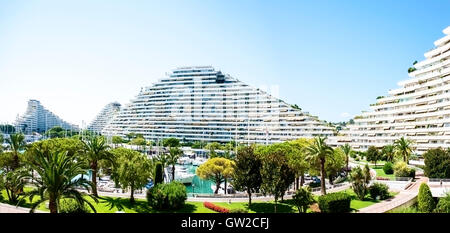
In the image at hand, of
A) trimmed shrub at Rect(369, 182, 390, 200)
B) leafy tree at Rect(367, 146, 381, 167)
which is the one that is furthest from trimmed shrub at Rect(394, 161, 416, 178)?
leafy tree at Rect(367, 146, 381, 167)

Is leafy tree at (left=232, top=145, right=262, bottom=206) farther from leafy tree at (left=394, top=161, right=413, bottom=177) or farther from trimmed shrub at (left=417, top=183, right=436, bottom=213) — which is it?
leafy tree at (left=394, top=161, right=413, bottom=177)

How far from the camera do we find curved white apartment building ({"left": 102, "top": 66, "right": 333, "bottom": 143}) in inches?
4154

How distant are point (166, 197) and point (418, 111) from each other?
6307 cm

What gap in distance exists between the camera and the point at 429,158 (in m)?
35.3

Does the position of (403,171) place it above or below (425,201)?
above

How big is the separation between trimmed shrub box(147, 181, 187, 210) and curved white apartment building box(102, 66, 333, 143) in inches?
3015

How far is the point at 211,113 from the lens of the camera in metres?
117

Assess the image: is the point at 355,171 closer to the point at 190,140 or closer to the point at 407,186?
the point at 407,186

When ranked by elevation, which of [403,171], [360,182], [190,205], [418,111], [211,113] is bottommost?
[190,205]

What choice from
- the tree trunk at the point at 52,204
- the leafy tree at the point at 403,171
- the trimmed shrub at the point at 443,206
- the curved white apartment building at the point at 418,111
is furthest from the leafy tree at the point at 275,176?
the curved white apartment building at the point at 418,111

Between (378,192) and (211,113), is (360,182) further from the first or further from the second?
(211,113)

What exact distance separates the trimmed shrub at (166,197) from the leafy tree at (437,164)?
28.7 metres

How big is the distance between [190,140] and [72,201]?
9827 cm

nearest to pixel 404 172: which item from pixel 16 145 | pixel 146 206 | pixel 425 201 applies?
pixel 425 201
